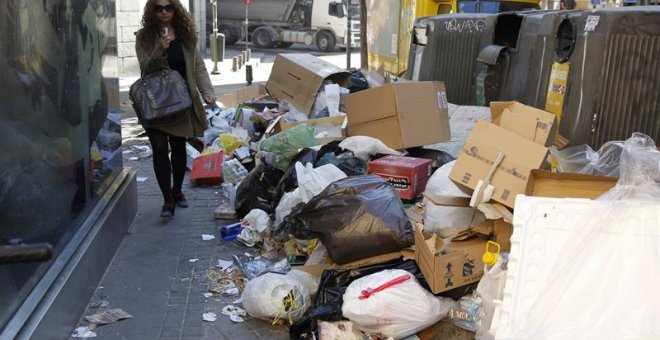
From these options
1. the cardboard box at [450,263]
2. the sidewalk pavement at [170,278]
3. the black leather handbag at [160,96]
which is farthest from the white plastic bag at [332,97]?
the cardboard box at [450,263]

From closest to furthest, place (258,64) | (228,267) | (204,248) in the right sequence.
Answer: (228,267)
(204,248)
(258,64)

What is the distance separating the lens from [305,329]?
380cm

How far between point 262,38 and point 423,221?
26.1 m

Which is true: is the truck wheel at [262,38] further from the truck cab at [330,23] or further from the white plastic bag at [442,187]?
the white plastic bag at [442,187]

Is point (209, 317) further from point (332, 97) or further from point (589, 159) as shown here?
point (332, 97)

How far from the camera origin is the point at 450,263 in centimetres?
345

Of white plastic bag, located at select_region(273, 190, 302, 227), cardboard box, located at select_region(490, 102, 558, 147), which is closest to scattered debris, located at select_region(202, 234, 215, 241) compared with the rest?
white plastic bag, located at select_region(273, 190, 302, 227)

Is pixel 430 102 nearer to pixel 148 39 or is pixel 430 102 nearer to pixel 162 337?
pixel 148 39

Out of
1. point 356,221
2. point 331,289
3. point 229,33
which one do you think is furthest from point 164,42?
point 229,33

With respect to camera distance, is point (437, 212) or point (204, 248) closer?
point (437, 212)

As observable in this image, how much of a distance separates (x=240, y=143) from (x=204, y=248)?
235 cm

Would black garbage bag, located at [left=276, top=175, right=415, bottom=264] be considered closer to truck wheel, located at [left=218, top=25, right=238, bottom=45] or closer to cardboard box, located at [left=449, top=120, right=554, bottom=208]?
cardboard box, located at [left=449, top=120, right=554, bottom=208]

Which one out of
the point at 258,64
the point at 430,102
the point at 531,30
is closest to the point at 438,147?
the point at 430,102

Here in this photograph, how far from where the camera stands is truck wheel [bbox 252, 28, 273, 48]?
29156 millimetres
